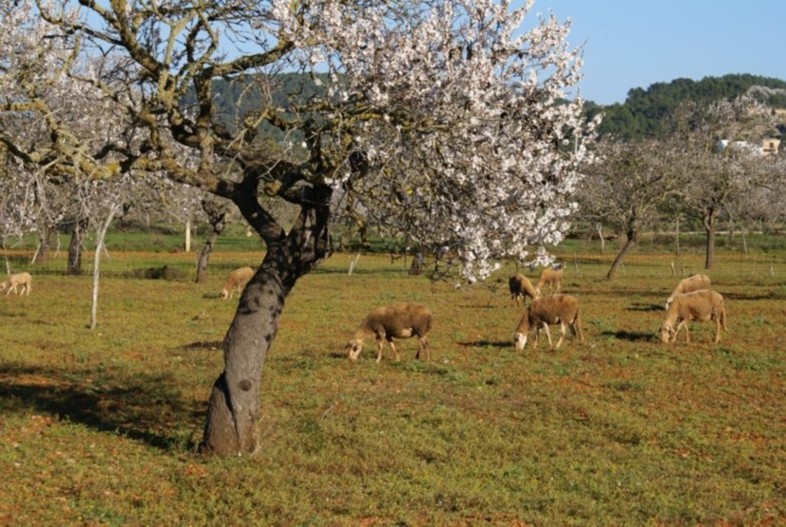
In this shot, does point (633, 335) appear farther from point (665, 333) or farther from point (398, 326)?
point (398, 326)

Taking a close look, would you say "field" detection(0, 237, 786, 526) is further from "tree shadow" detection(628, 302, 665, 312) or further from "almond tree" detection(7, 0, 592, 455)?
"tree shadow" detection(628, 302, 665, 312)

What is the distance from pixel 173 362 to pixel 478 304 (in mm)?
18578

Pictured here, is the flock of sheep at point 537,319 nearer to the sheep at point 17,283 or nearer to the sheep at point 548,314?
the sheep at point 548,314

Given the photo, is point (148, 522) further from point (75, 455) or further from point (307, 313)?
point (307, 313)

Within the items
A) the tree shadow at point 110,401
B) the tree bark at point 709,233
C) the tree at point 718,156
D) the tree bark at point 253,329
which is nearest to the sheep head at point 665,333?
the tree shadow at point 110,401

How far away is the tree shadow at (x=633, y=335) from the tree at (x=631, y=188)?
22841 millimetres

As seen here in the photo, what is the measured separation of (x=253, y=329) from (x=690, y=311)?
55.5 feet

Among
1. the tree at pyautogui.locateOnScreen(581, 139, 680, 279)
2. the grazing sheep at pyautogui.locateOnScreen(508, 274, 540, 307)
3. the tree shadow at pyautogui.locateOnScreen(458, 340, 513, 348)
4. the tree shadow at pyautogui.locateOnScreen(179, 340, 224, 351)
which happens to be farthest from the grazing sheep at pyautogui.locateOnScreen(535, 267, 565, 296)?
the tree shadow at pyautogui.locateOnScreen(179, 340, 224, 351)

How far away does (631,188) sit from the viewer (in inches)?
2148

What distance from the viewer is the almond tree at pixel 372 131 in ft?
40.7

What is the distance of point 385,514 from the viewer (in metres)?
11.5

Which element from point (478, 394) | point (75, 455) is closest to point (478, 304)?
point (478, 394)

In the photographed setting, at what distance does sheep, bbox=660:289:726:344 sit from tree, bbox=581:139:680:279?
23725 millimetres

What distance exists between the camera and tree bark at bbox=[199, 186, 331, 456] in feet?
44.4
